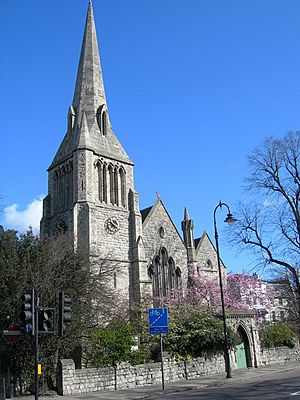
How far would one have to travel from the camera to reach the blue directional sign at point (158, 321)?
1716cm

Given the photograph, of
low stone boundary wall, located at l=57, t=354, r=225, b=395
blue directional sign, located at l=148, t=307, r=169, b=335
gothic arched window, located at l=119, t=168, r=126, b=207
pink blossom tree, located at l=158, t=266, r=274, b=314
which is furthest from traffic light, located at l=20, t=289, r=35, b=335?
gothic arched window, located at l=119, t=168, r=126, b=207

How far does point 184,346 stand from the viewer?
74.4 feet

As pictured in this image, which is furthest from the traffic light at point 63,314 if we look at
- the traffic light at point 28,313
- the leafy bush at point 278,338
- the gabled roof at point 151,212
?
the gabled roof at point 151,212

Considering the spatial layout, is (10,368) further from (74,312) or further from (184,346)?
(184,346)

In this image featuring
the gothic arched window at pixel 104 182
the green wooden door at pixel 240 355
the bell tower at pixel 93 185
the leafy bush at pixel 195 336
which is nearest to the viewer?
the leafy bush at pixel 195 336

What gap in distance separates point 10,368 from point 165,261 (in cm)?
2529

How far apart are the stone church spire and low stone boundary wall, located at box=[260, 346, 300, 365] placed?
2099 cm

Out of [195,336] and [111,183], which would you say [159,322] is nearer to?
[195,336]

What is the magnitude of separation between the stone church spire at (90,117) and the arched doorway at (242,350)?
2006 centimetres

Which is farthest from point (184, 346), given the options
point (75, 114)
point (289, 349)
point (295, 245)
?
point (75, 114)

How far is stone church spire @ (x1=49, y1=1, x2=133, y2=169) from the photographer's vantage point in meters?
40.2

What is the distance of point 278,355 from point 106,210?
1758 centimetres

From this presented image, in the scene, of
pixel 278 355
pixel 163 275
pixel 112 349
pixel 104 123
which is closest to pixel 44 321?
pixel 112 349

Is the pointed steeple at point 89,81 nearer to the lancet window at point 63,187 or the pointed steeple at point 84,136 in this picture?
the pointed steeple at point 84,136
